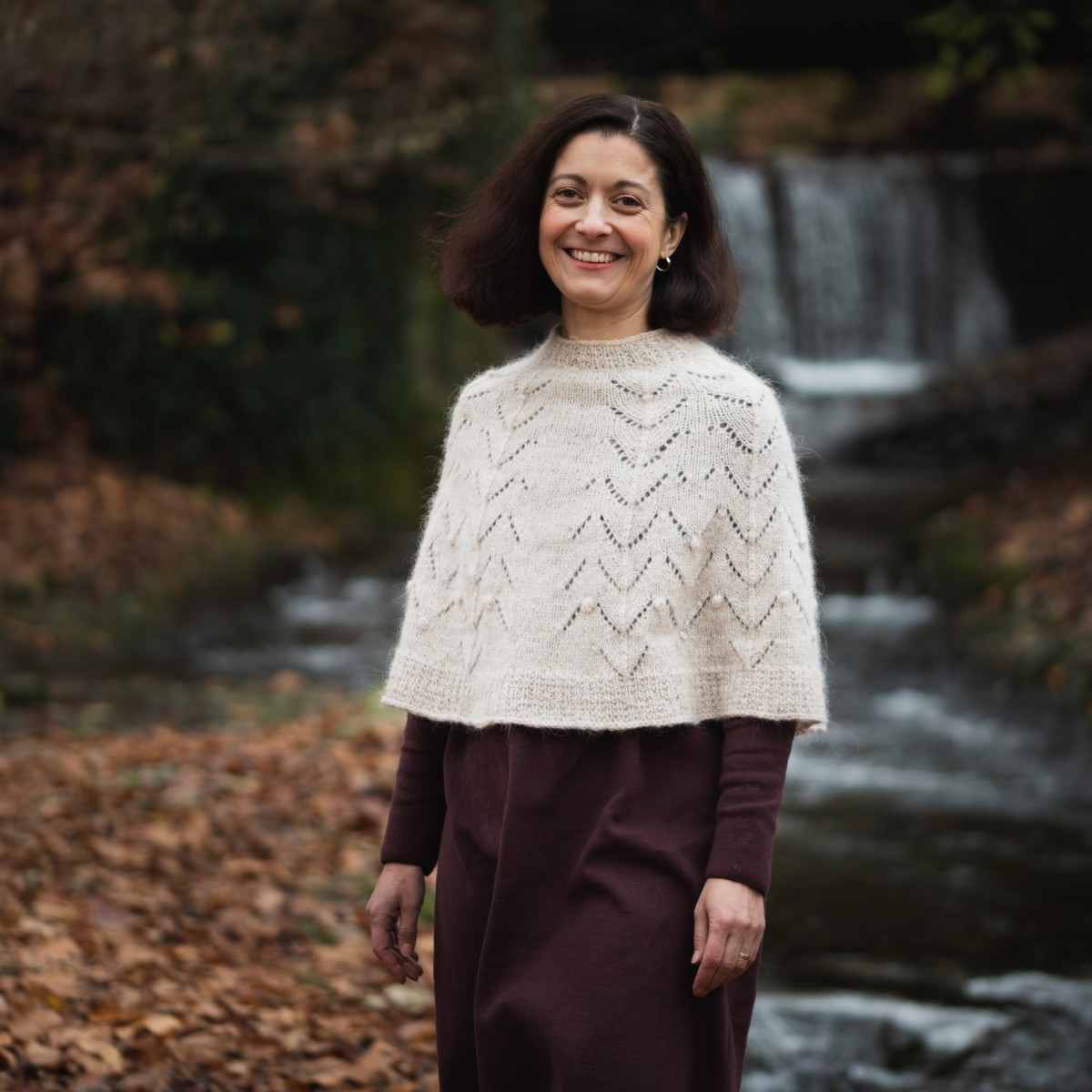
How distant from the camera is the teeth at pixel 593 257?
2.60 metres

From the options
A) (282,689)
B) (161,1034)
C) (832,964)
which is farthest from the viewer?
(282,689)

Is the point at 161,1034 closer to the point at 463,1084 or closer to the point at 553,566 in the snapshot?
→ the point at 463,1084

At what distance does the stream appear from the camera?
4641mm

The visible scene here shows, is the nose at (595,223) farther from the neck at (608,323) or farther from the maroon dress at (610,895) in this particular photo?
the maroon dress at (610,895)

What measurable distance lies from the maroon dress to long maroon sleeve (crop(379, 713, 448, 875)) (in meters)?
0.23

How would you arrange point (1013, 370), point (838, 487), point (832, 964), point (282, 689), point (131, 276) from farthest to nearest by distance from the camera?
point (1013, 370), point (838, 487), point (131, 276), point (282, 689), point (832, 964)

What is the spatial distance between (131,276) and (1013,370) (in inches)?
412

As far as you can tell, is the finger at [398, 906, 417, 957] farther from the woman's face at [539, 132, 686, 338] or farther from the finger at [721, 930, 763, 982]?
the woman's face at [539, 132, 686, 338]

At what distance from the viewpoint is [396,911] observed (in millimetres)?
2799

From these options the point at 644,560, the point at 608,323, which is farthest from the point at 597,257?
the point at 644,560

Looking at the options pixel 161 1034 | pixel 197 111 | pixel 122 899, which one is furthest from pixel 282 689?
pixel 161 1034

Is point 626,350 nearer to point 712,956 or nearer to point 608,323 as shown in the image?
point 608,323

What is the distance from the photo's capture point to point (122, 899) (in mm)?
4914

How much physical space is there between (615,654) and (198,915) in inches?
116
